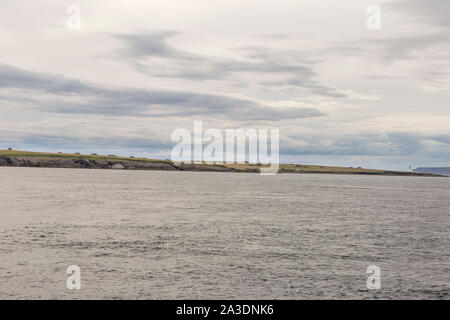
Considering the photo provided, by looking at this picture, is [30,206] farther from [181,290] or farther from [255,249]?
[181,290]

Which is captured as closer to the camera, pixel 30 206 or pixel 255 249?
pixel 255 249

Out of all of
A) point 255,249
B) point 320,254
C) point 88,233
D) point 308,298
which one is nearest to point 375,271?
point 320,254

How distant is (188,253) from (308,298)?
13.9m

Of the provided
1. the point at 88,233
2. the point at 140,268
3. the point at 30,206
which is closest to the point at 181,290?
the point at 140,268

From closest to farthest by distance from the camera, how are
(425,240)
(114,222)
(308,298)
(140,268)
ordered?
(308,298), (140,268), (425,240), (114,222)

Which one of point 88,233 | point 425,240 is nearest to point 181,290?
point 88,233

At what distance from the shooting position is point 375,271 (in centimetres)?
3250
